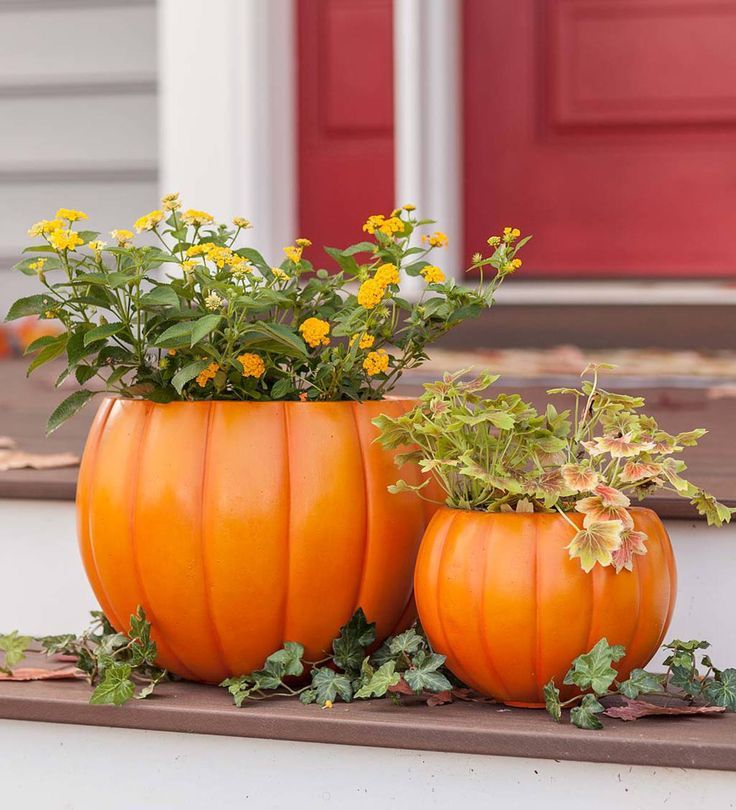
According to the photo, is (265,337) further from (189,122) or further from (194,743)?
(189,122)

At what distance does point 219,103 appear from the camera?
2.86 m

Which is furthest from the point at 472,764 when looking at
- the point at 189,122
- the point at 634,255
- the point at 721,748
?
the point at 634,255

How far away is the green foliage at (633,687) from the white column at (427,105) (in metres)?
1.95

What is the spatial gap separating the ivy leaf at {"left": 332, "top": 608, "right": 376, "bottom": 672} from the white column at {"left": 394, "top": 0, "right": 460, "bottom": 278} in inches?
75.5

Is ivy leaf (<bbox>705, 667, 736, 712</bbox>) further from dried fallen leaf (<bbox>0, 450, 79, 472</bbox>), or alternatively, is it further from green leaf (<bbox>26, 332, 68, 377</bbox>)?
dried fallen leaf (<bbox>0, 450, 79, 472</bbox>)

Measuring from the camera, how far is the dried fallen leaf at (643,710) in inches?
45.6

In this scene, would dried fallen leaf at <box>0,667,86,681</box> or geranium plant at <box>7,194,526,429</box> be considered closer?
geranium plant at <box>7,194,526,429</box>

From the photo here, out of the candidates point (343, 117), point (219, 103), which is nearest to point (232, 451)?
point (219, 103)

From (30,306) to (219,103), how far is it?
1.76 m

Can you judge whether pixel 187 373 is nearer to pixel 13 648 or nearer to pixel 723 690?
pixel 13 648

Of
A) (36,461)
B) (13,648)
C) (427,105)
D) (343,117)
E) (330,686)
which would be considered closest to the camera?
(330,686)

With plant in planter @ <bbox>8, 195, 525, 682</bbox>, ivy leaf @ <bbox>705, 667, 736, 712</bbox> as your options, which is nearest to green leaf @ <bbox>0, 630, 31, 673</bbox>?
plant in planter @ <bbox>8, 195, 525, 682</bbox>

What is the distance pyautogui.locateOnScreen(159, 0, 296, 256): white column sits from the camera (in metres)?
2.82

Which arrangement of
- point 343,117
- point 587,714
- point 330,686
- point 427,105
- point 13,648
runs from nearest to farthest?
point 587,714
point 330,686
point 13,648
point 427,105
point 343,117
